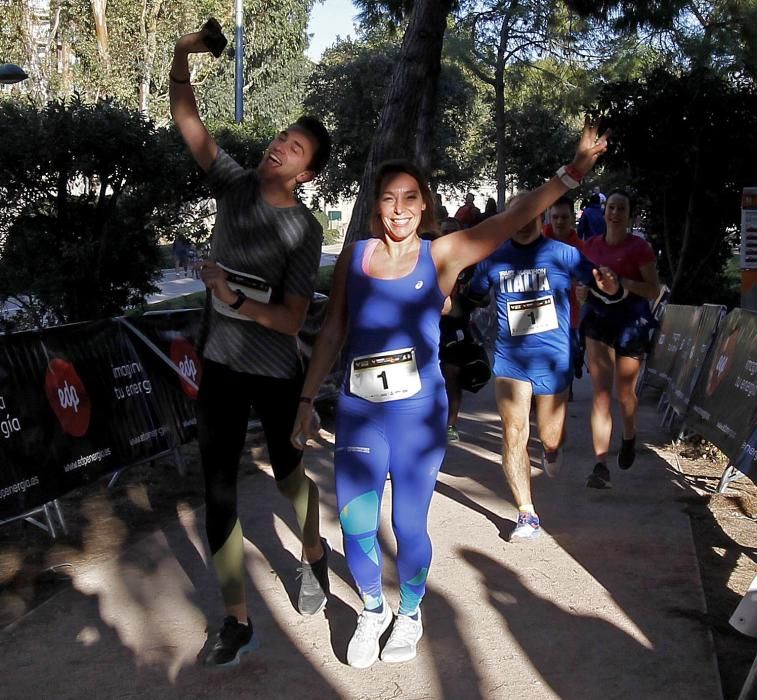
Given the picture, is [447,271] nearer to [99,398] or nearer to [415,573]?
[415,573]

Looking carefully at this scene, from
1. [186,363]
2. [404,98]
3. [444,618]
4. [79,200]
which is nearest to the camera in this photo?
[444,618]

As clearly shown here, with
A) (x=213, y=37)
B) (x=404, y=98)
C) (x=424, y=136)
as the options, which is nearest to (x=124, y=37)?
(x=424, y=136)

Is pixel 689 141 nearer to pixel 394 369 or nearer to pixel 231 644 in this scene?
pixel 394 369

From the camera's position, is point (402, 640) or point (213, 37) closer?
point (213, 37)

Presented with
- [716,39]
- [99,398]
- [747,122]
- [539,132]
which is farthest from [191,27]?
[99,398]

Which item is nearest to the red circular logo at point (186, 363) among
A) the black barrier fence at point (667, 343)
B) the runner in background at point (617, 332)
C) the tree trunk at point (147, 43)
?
the runner in background at point (617, 332)

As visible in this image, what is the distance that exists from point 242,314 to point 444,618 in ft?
5.37

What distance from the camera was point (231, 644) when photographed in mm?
4020

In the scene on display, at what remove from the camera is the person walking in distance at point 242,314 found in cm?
398

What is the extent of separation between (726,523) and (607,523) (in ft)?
2.47

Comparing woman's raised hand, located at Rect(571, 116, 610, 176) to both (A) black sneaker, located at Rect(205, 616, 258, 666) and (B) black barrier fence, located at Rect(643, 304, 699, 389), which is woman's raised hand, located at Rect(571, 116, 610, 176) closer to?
(A) black sneaker, located at Rect(205, 616, 258, 666)

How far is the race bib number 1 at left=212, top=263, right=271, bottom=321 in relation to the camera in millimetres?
3924

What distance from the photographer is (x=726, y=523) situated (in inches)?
242

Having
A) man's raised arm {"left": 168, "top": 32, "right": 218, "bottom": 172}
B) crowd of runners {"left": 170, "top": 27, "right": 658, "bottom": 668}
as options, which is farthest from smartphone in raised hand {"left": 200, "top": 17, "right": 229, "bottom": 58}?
man's raised arm {"left": 168, "top": 32, "right": 218, "bottom": 172}
